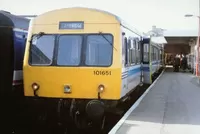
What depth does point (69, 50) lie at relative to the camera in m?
11.0

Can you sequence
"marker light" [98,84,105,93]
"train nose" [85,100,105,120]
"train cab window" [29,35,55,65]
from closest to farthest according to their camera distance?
"train nose" [85,100,105,120], "marker light" [98,84,105,93], "train cab window" [29,35,55,65]

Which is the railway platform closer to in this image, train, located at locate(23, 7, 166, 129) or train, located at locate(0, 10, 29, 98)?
train, located at locate(23, 7, 166, 129)

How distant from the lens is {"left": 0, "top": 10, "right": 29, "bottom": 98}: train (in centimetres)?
1158

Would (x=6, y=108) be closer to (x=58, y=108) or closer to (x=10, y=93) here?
(x=10, y=93)

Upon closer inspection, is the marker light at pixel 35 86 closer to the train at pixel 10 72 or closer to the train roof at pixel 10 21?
the train at pixel 10 72

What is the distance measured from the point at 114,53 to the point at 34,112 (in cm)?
269

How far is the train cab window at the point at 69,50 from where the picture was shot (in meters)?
10.9

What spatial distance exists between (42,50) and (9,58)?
1.16m

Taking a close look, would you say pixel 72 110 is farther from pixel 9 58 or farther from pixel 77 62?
pixel 9 58

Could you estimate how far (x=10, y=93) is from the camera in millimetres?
11664

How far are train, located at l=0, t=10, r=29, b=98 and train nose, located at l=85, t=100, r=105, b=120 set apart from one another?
2435mm

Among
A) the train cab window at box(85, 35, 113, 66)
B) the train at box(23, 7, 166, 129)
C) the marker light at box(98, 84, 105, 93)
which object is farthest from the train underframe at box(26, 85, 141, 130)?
the train cab window at box(85, 35, 113, 66)

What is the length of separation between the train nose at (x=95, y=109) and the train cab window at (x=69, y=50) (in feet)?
3.81

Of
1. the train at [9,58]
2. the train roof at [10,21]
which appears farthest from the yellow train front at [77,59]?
the train roof at [10,21]
